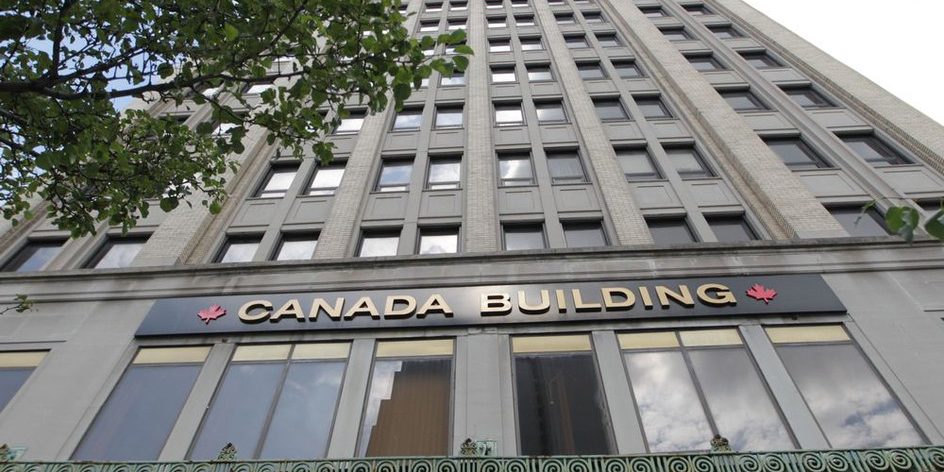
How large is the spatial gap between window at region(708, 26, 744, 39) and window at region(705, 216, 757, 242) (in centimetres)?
1529

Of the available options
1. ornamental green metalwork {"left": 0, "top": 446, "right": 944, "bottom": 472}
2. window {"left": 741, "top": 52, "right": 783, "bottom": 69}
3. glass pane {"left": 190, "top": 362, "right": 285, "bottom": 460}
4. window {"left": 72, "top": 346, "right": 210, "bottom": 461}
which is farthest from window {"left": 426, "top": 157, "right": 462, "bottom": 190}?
window {"left": 741, "top": 52, "right": 783, "bottom": 69}

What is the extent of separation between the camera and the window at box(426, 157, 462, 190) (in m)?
17.4

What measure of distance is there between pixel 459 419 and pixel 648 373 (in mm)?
4147

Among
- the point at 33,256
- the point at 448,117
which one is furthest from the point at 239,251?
the point at 448,117

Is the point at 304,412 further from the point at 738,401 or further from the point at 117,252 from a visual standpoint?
the point at 117,252

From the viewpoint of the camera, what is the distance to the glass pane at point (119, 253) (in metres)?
15.3

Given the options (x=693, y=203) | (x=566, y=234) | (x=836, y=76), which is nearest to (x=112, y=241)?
(x=566, y=234)

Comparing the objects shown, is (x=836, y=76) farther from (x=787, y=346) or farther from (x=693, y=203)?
(x=787, y=346)

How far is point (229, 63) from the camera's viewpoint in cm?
851

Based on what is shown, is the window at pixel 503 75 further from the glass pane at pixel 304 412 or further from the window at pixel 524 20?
the glass pane at pixel 304 412

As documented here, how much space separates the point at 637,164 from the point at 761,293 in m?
6.98

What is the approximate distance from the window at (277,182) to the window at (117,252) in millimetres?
3795

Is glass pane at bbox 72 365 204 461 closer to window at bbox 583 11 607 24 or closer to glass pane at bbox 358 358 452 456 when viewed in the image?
glass pane at bbox 358 358 452 456

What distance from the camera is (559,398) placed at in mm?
10688
